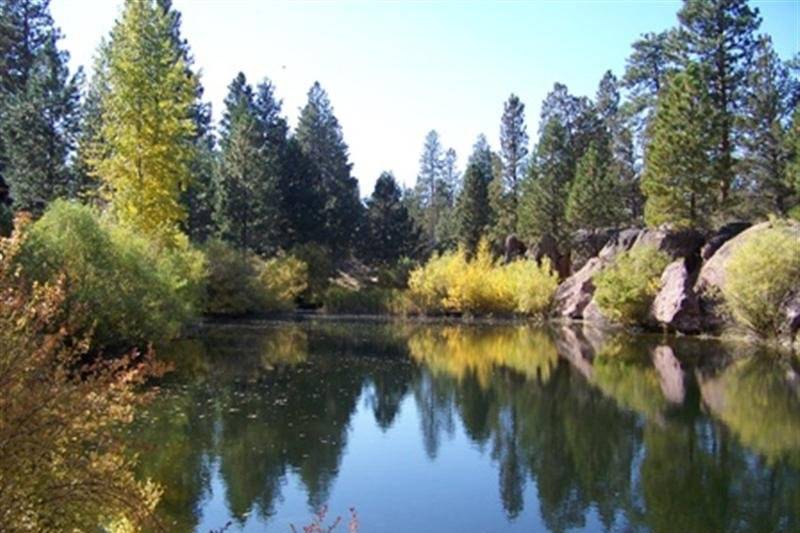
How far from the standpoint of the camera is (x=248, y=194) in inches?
2248

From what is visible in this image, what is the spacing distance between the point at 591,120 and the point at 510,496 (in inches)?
2216

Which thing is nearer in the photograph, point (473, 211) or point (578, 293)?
point (578, 293)

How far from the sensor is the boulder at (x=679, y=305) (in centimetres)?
3816

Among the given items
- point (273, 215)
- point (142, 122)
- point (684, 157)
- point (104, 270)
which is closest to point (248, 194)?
point (273, 215)

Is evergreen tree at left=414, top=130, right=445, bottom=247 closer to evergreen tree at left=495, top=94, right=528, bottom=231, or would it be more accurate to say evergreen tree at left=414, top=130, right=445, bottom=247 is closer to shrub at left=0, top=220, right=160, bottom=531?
evergreen tree at left=495, top=94, right=528, bottom=231

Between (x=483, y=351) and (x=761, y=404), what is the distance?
14.0 meters

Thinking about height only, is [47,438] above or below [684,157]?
below

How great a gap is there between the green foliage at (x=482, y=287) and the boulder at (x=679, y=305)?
11.9m

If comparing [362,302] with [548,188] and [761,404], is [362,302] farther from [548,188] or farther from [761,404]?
[761,404]

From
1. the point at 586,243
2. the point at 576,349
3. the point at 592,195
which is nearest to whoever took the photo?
the point at 576,349

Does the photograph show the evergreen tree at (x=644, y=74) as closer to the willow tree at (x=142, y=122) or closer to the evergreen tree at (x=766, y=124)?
the evergreen tree at (x=766, y=124)

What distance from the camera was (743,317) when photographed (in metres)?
34.2

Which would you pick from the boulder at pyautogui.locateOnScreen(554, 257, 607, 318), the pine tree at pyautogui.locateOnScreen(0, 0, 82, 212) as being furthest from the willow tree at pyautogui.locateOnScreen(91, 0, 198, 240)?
the boulder at pyautogui.locateOnScreen(554, 257, 607, 318)

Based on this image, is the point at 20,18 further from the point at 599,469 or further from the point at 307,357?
the point at 599,469
